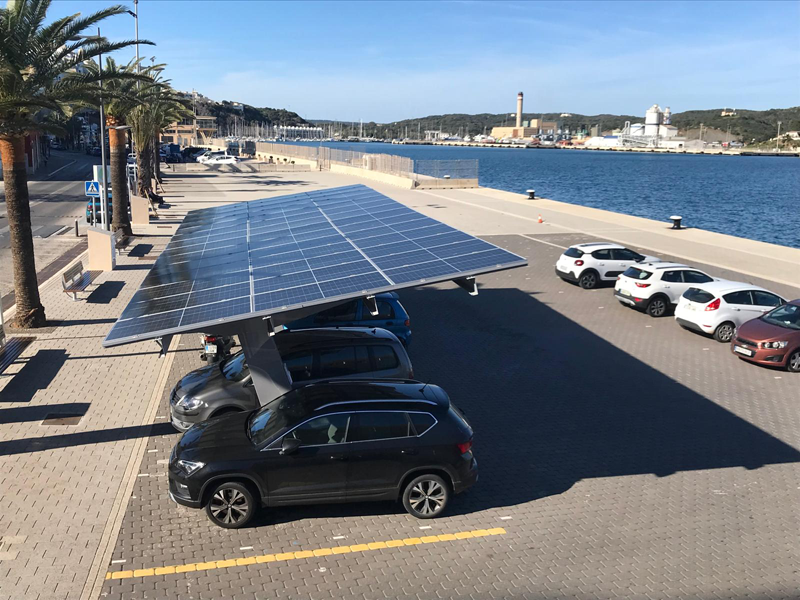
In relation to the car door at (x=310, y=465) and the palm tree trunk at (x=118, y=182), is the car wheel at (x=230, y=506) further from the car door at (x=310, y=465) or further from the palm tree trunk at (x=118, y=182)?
the palm tree trunk at (x=118, y=182)

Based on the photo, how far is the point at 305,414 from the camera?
9.28 meters

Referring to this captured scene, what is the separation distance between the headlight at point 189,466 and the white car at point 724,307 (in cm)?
1358

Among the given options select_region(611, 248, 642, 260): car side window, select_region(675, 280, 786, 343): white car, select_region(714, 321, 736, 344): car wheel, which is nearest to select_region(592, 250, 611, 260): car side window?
select_region(611, 248, 642, 260): car side window

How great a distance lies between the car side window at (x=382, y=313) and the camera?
15.1 m

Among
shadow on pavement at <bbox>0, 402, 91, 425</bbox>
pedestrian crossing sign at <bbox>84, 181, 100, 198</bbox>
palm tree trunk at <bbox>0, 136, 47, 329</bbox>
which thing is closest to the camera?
shadow on pavement at <bbox>0, 402, 91, 425</bbox>

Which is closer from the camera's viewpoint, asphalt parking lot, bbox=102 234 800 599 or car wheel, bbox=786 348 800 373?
asphalt parking lot, bbox=102 234 800 599

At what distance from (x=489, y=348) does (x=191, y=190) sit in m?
42.8

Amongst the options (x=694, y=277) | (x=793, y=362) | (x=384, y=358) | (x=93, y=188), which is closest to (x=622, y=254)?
(x=694, y=277)

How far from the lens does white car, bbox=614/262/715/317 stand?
20.1 meters

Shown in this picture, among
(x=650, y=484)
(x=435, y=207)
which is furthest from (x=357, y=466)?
(x=435, y=207)

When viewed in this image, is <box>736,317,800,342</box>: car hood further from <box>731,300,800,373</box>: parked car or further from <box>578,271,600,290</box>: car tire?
<box>578,271,600,290</box>: car tire

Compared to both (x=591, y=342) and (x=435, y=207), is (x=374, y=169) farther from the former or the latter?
(x=591, y=342)

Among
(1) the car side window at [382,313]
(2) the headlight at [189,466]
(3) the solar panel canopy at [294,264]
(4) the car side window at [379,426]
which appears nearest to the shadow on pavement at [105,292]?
(3) the solar panel canopy at [294,264]

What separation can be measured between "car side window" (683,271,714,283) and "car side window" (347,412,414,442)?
13950mm
